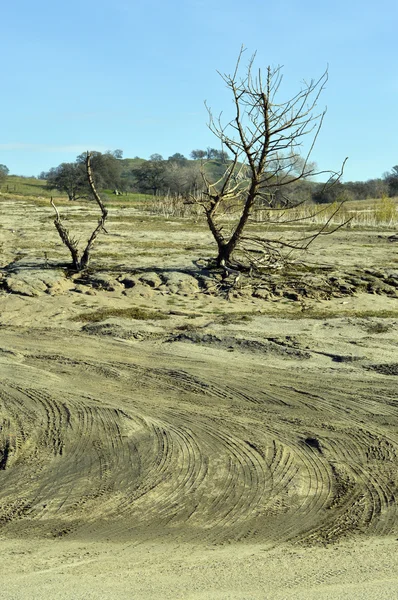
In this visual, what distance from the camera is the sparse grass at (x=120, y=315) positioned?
449 inches

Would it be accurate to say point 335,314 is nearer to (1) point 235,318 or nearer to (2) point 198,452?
(1) point 235,318

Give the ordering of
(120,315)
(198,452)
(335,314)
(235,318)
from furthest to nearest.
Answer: (335,314)
(120,315)
(235,318)
(198,452)

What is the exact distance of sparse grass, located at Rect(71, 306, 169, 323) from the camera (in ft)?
37.4

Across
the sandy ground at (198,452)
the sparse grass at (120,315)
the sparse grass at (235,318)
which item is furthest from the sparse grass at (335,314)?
the sparse grass at (120,315)

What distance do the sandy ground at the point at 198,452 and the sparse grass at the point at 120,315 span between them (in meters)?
0.06

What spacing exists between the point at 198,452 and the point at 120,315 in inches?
215

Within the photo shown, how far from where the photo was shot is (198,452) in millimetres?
6352

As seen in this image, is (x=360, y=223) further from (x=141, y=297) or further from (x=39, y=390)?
(x=39, y=390)

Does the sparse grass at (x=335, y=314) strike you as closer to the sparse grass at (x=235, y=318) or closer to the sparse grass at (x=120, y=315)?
the sparse grass at (x=235, y=318)

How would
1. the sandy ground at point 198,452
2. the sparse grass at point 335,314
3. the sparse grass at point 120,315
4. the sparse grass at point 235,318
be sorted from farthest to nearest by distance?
the sparse grass at point 335,314, the sparse grass at point 120,315, the sparse grass at point 235,318, the sandy ground at point 198,452

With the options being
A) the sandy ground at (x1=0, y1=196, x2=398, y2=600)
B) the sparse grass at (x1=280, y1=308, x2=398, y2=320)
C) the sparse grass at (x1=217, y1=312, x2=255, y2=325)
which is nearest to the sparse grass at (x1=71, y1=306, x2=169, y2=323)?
the sandy ground at (x1=0, y1=196, x2=398, y2=600)

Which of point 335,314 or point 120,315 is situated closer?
point 120,315

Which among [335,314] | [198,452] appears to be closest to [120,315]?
[335,314]

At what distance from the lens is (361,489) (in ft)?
18.4
